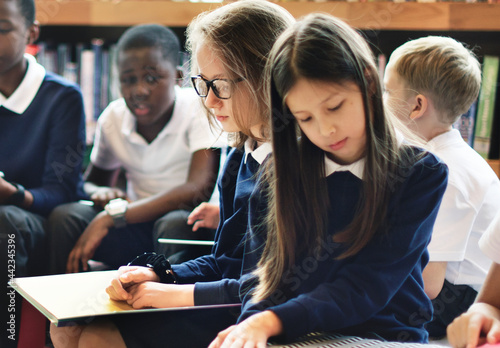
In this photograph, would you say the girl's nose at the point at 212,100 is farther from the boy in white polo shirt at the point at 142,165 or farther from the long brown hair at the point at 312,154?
the boy in white polo shirt at the point at 142,165

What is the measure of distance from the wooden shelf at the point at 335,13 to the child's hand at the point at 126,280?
3.23 ft

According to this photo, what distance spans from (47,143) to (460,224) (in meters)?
1.12

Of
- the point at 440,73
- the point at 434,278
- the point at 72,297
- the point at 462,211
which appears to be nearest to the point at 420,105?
the point at 440,73

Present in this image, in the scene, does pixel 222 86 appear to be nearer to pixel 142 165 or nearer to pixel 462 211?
pixel 462 211

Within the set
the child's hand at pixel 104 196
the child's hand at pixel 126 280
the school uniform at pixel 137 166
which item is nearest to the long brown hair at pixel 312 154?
the child's hand at pixel 126 280

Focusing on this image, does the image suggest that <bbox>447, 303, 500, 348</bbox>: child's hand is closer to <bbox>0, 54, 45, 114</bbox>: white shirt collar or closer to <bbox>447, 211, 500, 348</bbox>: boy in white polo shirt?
<bbox>447, 211, 500, 348</bbox>: boy in white polo shirt

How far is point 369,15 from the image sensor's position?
1.74 meters

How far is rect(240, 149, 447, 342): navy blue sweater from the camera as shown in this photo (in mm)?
822

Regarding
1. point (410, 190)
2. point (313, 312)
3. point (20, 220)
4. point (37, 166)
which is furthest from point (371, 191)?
point (37, 166)

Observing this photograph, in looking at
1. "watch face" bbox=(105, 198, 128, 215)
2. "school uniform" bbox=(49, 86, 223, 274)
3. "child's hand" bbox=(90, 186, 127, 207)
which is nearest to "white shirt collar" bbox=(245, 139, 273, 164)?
"school uniform" bbox=(49, 86, 223, 274)

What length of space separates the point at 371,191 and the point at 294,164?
0.14 meters

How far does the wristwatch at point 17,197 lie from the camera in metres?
1.48

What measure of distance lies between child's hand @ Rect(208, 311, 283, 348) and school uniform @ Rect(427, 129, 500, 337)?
425 mm

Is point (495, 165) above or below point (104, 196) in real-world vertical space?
above
